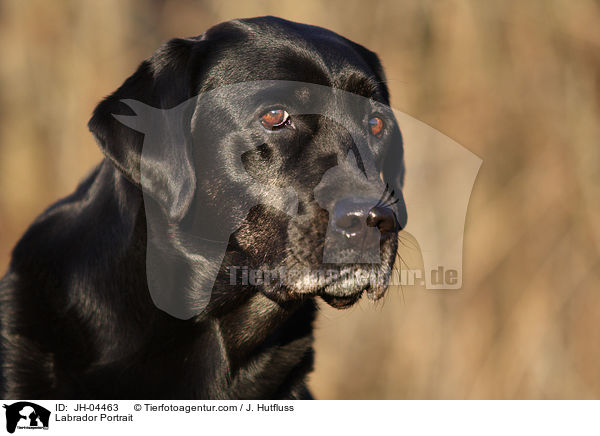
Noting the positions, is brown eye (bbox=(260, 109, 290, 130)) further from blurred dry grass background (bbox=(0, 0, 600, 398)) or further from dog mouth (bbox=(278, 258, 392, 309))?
blurred dry grass background (bbox=(0, 0, 600, 398))

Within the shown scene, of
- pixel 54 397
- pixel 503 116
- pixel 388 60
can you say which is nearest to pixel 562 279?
pixel 503 116

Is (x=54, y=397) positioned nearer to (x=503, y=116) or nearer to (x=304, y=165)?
(x=304, y=165)

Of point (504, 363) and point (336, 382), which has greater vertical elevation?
point (504, 363)

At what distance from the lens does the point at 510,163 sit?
17.3 ft

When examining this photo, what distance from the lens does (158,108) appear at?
2.49 m

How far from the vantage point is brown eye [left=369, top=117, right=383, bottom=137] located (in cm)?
281

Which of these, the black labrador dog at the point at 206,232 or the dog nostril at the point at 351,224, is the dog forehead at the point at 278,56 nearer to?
the black labrador dog at the point at 206,232

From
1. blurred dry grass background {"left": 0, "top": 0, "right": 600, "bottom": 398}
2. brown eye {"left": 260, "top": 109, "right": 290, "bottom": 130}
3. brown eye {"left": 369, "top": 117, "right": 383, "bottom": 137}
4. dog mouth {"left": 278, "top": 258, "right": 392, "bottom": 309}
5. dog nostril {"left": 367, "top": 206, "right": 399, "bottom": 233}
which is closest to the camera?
dog nostril {"left": 367, "top": 206, "right": 399, "bottom": 233}

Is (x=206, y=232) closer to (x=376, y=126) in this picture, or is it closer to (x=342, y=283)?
(x=342, y=283)

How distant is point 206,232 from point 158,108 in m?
0.51

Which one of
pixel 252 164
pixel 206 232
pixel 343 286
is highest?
pixel 252 164

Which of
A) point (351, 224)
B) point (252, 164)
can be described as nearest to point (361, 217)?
point (351, 224)

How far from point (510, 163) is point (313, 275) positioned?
340 cm

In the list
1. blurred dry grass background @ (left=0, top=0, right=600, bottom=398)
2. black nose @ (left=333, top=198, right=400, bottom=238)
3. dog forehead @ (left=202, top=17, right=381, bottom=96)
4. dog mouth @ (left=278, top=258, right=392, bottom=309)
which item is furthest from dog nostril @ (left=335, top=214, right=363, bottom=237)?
blurred dry grass background @ (left=0, top=0, right=600, bottom=398)
